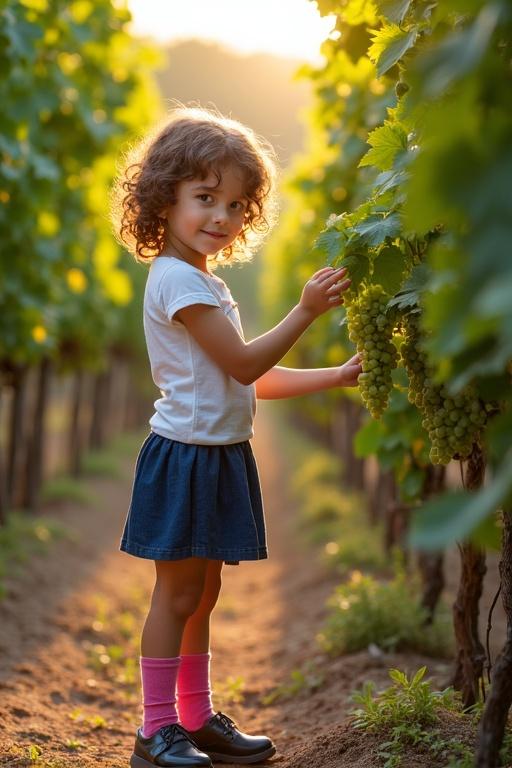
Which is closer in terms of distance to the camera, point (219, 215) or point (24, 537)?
point (219, 215)

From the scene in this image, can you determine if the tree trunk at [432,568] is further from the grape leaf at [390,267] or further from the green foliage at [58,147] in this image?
the green foliage at [58,147]

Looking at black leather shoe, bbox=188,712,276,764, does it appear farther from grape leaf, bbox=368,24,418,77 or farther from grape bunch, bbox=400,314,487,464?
grape leaf, bbox=368,24,418,77

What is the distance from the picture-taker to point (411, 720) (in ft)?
10.2

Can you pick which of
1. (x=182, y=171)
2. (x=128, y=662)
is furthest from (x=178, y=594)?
(x=128, y=662)

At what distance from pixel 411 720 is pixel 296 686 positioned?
1.76 meters

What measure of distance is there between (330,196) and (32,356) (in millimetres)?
2943

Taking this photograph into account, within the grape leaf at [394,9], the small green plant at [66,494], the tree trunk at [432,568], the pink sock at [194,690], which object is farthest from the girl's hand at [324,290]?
the small green plant at [66,494]

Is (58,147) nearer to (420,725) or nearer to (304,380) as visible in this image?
(304,380)

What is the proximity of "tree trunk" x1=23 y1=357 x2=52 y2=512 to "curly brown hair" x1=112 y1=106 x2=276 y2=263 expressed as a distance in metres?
7.92

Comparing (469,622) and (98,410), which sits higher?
(98,410)

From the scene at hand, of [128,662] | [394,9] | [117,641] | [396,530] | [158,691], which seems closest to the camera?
[394,9]

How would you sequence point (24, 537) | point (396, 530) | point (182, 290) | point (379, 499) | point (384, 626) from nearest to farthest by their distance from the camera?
point (182, 290) < point (384, 626) < point (396, 530) < point (24, 537) < point (379, 499)

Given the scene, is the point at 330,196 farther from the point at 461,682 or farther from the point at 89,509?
the point at 89,509

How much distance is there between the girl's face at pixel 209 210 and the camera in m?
3.18
